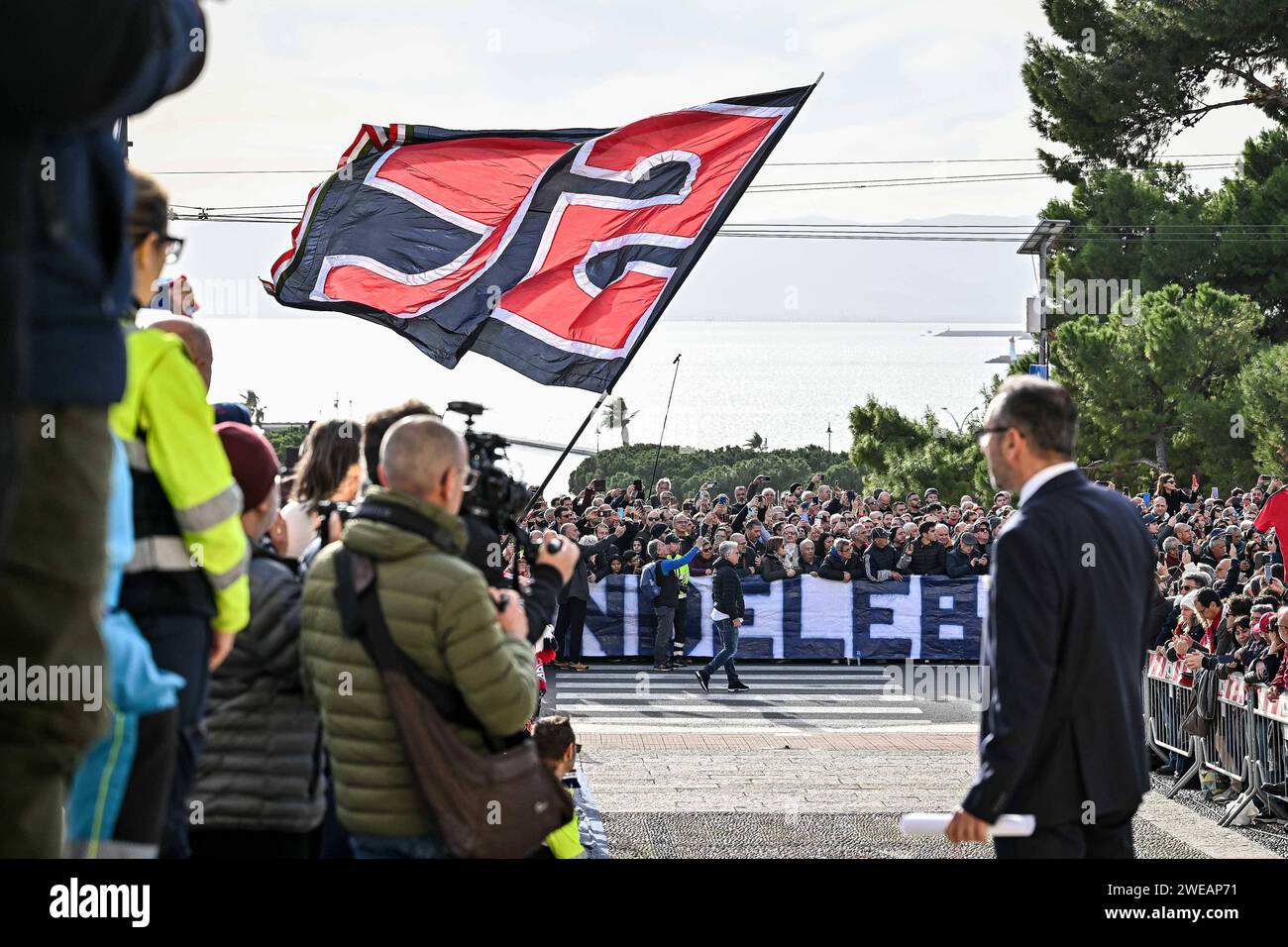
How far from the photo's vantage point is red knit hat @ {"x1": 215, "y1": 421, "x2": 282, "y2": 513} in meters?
4.34

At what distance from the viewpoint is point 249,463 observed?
4352 millimetres

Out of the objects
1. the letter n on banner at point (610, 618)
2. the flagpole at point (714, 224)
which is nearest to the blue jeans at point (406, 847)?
the flagpole at point (714, 224)

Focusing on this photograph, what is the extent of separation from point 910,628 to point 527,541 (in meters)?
Result: 16.4

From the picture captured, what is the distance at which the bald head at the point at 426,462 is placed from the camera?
13.9ft

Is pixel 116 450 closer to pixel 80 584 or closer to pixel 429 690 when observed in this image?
pixel 80 584

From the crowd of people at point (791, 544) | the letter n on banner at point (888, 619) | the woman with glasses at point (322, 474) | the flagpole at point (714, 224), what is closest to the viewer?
the woman with glasses at point (322, 474)

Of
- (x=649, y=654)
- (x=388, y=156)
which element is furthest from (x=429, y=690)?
(x=649, y=654)

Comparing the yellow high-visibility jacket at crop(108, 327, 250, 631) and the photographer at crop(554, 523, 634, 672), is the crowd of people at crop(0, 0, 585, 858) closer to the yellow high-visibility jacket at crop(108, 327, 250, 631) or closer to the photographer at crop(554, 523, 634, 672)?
the yellow high-visibility jacket at crop(108, 327, 250, 631)

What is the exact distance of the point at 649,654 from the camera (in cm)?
2134

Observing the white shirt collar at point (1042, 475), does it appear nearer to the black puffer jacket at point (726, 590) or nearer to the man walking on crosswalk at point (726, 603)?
the man walking on crosswalk at point (726, 603)

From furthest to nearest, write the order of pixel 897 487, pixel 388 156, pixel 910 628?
pixel 897 487 → pixel 910 628 → pixel 388 156

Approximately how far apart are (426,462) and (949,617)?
1749 cm

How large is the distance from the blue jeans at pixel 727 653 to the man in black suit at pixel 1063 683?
561 inches

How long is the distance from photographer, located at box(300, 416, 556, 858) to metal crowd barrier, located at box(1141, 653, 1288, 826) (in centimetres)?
640
